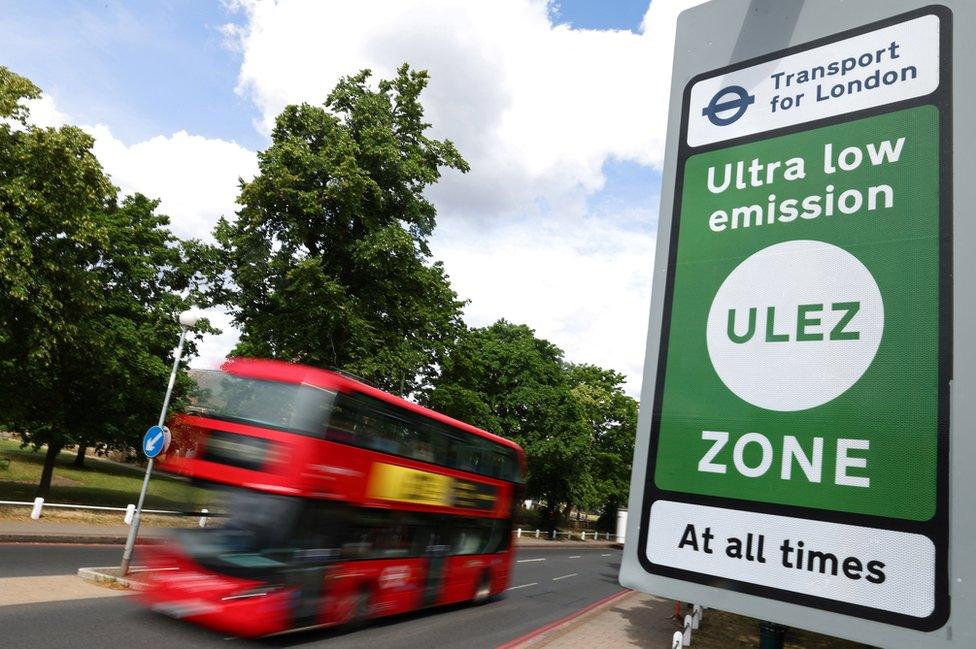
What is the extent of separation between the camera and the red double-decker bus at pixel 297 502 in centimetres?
928

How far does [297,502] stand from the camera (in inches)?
368

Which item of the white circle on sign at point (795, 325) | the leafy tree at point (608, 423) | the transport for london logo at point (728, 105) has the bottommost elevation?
the white circle on sign at point (795, 325)

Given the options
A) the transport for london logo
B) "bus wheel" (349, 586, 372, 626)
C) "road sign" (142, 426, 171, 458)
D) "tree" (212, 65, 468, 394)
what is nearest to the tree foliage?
"tree" (212, 65, 468, 394)

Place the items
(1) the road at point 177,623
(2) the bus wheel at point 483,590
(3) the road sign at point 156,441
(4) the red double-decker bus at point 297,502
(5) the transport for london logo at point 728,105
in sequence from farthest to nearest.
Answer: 1. (2) the bus wheel at point 483,590
2. (3) the road sign at point 156,441
3. (4) the red double-decker bus at point 297,502
4. (1) the road at point 177,623
5. (5) the transport for london logo at point 728,105

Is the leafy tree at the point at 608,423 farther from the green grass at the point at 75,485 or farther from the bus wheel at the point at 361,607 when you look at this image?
the bus wheel at the point at 361,607

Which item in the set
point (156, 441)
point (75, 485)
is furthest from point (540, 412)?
point (156, 441)

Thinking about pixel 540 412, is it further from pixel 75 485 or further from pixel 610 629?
pixel 610 629

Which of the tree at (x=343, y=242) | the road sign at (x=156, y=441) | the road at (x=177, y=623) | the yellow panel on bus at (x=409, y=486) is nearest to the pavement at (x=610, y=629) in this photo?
the road at (x=177, y=623)

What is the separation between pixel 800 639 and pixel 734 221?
16265 millimetres

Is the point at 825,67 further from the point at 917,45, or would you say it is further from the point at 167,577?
the point at 167,577

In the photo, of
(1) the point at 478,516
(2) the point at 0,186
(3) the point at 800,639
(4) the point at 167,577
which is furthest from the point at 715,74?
(2) the point at 0,186

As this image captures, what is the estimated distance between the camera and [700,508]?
1668 mm

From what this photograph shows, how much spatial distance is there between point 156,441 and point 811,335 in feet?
41.7

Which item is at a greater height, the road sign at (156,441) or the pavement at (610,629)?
the road sign at (156,441)
